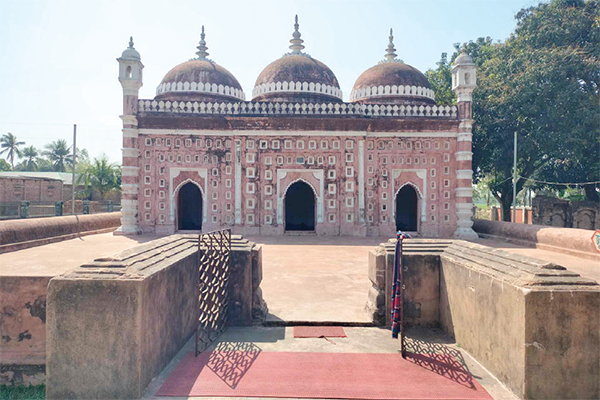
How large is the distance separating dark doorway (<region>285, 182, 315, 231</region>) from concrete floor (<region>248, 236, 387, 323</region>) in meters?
5.77

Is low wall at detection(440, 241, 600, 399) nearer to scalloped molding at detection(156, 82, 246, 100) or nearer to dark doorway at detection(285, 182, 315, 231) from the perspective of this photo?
dark doorway at detection(285, 182, 315, 231)

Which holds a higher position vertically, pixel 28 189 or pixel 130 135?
pixel 130 135

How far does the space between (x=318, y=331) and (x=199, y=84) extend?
13.6 meters

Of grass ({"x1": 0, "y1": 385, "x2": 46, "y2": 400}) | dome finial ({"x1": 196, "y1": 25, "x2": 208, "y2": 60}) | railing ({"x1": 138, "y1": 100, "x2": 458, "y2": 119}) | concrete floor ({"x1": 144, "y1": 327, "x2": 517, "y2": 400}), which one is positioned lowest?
grass ({"x1": 0, "y1": 385, "x2": 46, "y2": 400})

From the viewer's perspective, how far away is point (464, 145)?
550 inches

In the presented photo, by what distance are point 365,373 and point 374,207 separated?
11.1 metres

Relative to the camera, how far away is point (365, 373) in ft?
10.8

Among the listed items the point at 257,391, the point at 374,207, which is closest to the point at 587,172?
the point at 374,207

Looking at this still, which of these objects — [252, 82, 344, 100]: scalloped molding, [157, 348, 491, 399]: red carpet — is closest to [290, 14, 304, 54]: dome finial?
[252, 82, 344, 100]: scalloped molding

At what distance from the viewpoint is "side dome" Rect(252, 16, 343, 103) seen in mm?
15641

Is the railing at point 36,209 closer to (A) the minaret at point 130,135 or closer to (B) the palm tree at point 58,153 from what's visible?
(A) the minaret at point 130,135

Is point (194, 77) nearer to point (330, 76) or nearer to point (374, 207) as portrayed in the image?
point (330, 76)

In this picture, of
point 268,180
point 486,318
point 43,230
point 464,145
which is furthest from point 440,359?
point 464,145

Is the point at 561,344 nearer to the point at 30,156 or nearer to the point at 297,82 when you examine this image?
the point at 297,82
